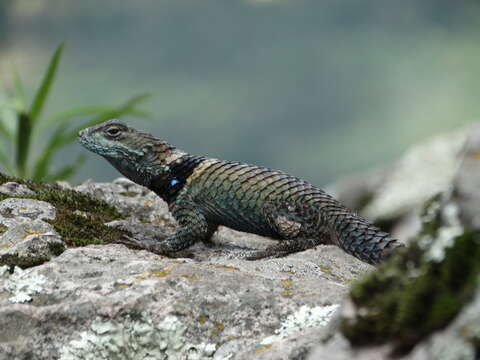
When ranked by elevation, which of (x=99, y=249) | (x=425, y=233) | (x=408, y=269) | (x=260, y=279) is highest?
(x=425, y=233)

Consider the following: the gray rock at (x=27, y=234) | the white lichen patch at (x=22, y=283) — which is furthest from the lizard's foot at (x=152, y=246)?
the white lichen patch at (x=22, y=283)

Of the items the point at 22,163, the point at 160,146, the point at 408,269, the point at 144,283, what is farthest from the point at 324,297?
the point at 22,163

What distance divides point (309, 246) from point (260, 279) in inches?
58.9

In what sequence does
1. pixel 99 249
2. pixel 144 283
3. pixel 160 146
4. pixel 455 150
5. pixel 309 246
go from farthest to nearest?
pixel 455 150
pixel 160 146
pixel 309 246
pixel 99 249
pixel 144 283

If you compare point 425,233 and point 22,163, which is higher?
point 425,233

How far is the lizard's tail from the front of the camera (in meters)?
5.03

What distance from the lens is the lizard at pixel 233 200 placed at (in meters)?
5.11

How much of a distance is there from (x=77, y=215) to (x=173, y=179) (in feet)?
3.00

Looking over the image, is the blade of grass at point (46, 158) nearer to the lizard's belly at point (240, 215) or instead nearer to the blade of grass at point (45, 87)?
the blade of grass at point (45, 87)

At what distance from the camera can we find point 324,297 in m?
3.42

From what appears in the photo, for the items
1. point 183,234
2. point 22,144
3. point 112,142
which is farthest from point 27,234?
point 22,144

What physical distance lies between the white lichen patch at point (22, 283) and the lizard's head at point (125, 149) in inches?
72.6

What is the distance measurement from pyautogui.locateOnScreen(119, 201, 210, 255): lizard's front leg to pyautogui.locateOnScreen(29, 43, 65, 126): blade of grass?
6.31 m

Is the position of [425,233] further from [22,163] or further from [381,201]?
[381,201]
